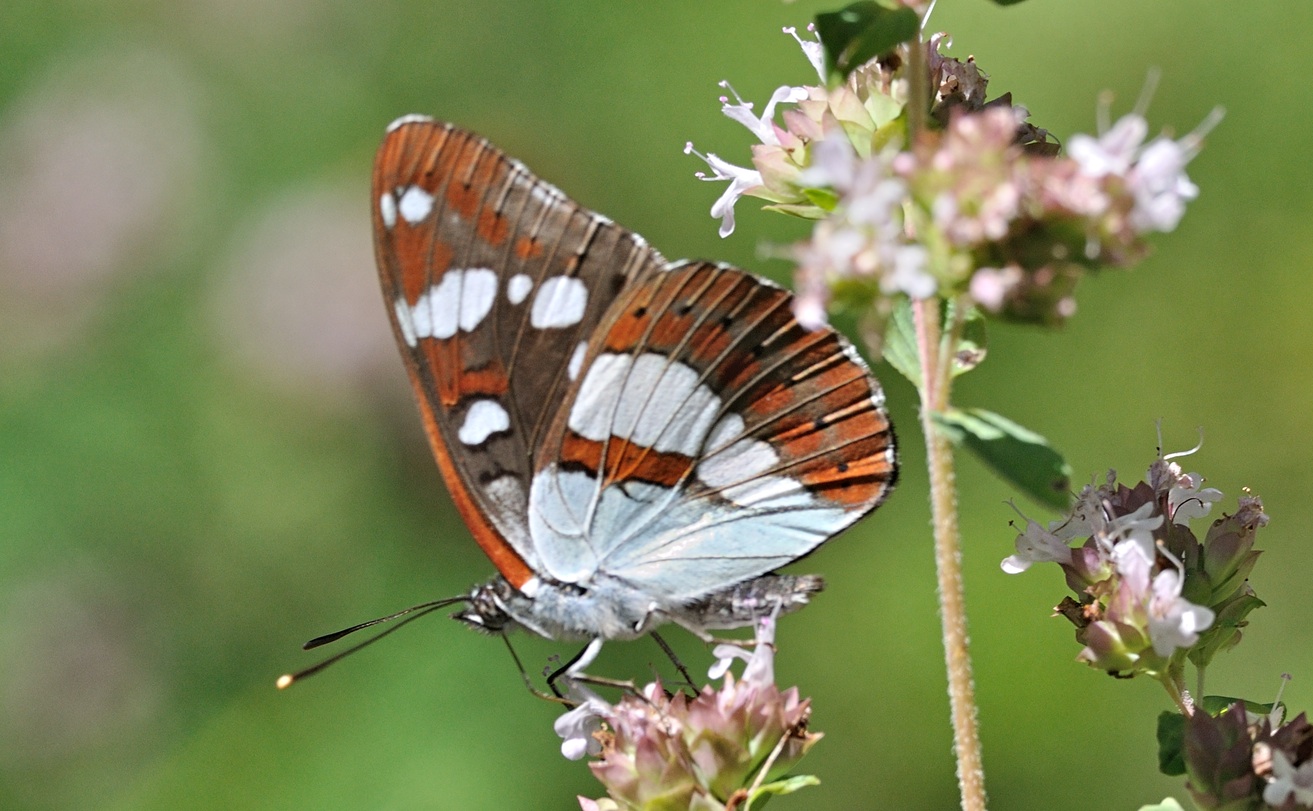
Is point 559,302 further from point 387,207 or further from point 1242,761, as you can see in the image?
point 1242,761

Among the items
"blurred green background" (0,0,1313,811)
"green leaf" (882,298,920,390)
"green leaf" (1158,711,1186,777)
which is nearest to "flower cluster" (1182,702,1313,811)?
"green leaf" (1158,711,1186,777)

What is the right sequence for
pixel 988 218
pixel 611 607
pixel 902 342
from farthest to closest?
pixel 611 607 < pixel 902 342 < pixel 988 218

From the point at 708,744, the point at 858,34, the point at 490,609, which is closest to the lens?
the point at 858,34

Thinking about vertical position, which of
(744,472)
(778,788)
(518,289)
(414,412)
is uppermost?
(414,412)

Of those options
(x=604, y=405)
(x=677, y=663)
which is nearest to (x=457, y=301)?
(x=604, y=405)

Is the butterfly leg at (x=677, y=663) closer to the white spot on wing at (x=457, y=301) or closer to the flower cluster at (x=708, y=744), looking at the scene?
the flower cluster at (x=708, y=744)

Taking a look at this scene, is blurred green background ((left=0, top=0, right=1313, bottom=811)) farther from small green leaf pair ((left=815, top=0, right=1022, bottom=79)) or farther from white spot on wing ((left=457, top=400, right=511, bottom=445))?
small green leaf pair ((left=815, top=0, right=1022, bottom=79))
